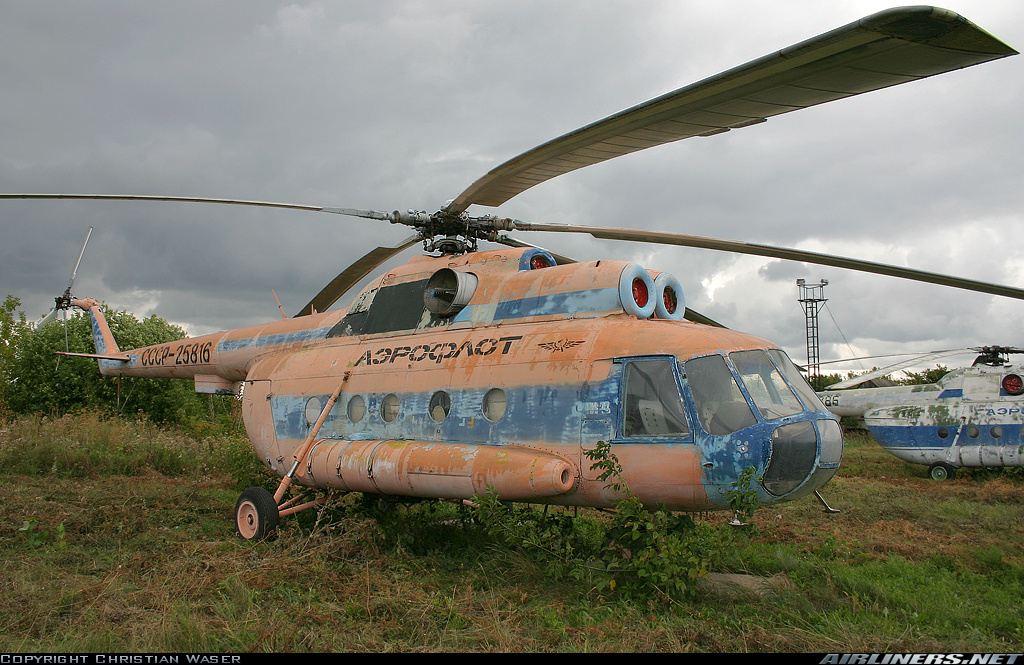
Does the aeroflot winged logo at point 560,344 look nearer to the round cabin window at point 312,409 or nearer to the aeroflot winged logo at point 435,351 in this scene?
the aeroflot winged logo at point 435,351

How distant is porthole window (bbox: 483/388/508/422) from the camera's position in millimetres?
6918

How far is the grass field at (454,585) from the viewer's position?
16.4ft

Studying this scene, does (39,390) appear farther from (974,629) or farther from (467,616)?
(974,629)

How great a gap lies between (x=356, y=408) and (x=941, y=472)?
14925mm

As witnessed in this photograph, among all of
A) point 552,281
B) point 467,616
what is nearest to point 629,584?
point 467,616

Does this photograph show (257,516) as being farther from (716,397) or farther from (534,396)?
(716,397)

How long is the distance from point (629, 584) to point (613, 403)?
167 centimetres

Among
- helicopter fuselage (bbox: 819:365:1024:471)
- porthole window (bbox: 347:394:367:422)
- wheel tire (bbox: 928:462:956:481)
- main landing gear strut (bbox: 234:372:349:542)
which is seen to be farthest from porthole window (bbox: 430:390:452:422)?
wheel tire (bbox: 928:462:956:481)

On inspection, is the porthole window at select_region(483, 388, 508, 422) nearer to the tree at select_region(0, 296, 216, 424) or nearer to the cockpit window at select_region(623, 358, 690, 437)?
the cockpit window at select_region(623, 358, 690, 437)

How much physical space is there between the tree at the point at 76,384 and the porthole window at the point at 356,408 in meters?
17.7

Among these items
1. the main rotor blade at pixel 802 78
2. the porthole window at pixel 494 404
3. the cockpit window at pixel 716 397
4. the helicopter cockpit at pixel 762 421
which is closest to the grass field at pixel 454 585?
the helicopter cockpit at pixel 762 421

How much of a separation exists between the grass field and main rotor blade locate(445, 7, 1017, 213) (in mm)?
3519

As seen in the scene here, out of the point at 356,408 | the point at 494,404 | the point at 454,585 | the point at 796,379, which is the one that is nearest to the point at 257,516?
the point at 356,408

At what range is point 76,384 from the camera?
75.3ft
